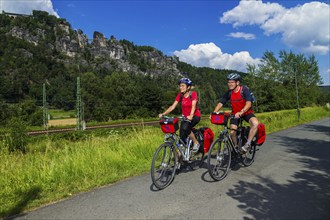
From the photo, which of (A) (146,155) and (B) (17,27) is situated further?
(B) (17,27)

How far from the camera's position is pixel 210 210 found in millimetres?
4023

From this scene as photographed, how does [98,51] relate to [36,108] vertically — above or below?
above

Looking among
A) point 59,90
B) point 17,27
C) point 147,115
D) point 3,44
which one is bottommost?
point 147,115

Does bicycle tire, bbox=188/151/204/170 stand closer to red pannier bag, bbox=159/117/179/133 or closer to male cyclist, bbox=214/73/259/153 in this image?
male cyclist, bbox=214/73/259/153

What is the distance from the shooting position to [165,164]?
5289mm

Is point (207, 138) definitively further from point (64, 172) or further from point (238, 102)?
point (64, 172)

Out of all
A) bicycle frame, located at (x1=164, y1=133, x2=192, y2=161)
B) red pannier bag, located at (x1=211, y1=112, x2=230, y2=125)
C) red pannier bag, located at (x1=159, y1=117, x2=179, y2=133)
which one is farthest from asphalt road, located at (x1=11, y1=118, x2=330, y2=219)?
red pannier bag, located at (x1=211, y1=112, x2=230, y2=125)

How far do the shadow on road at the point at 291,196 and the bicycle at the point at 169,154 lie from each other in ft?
3.83

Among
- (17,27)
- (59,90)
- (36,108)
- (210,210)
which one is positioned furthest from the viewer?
(17,27)

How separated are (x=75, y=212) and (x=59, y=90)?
Answer: 93634 mm

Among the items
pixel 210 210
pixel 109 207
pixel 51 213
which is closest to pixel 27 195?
pixel 51 213

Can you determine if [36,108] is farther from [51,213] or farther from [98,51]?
[98,51]

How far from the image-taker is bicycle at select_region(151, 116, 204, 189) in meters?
5.18

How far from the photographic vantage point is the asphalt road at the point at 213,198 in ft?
13.0
